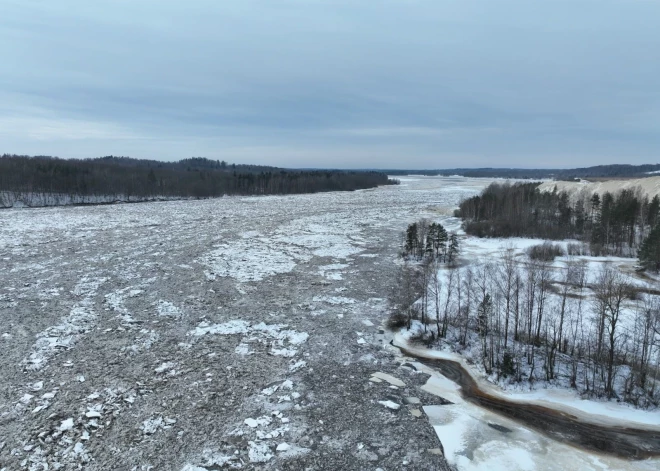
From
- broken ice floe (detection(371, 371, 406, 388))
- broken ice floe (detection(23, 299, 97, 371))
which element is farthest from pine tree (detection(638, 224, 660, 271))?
broken ice floe (detection(23, 299, 97, 371))

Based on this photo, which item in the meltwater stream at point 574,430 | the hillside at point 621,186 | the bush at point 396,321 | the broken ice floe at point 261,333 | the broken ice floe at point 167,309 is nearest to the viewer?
the meltwater stream at point 574,430

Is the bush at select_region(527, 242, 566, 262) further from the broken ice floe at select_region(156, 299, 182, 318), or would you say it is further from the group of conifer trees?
the broken ice floe at select_region(156, 299, 182, 318)

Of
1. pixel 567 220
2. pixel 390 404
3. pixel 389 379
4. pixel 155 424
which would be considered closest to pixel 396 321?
pixel 389 379

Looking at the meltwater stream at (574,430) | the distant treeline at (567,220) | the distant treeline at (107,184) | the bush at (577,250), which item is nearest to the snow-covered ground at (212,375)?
the meltwater stream at (574,430)

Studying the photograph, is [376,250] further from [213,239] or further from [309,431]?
[309,431]

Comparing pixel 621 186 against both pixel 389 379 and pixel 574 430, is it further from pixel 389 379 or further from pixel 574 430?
pixel 389 379

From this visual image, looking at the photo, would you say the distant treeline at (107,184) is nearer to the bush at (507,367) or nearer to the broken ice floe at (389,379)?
the broken ice floe at (389,379)
